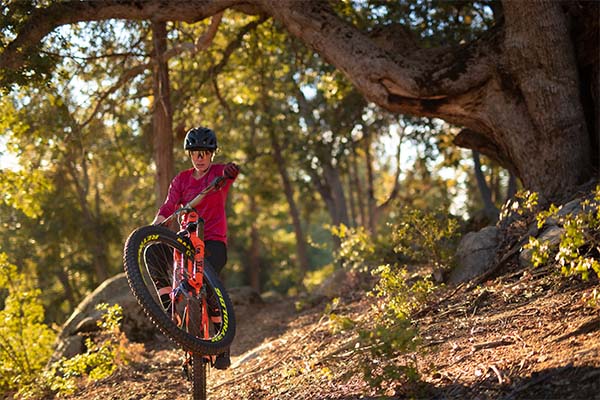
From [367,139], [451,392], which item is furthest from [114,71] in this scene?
[367,139]

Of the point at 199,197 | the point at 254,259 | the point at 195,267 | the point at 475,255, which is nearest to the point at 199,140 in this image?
the point at 199,197

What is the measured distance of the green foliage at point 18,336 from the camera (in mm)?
8859

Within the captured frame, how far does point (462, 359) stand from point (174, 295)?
2.24 metres

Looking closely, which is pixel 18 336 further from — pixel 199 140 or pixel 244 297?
pixel 199 140

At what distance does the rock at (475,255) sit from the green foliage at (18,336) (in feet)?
20.0

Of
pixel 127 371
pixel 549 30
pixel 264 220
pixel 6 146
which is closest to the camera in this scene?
pixel 549 30

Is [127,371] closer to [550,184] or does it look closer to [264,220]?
[550,184]

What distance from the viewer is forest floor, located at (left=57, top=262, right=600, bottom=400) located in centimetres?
390

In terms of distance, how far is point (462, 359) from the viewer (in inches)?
180

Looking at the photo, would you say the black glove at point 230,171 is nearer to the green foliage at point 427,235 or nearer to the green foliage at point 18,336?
the green foliage at point 427,235

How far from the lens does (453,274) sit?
7.49m

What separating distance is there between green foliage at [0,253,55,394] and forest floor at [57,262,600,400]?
1.80 metres

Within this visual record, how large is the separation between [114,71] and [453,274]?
654cm

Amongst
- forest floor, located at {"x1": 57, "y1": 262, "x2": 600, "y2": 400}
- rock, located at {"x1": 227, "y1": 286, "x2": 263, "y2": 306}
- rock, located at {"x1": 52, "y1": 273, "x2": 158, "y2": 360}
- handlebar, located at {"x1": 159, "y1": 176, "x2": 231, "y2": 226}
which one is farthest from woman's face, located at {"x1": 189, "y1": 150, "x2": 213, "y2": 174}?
rock, located at {"x1": 227, "y1": 286, "x2": 263, "y2": 306}
